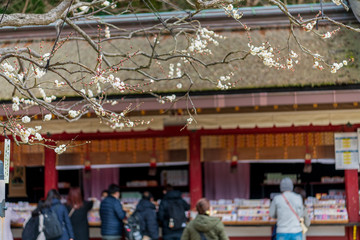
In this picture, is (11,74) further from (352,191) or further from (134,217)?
(352,191)

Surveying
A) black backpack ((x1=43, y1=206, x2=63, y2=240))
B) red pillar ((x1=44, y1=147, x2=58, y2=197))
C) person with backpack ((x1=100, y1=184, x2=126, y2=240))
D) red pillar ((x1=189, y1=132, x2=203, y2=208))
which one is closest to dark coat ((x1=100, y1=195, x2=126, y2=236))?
person with backpack ((x1=100, y1=184, x2=126, y2=240))

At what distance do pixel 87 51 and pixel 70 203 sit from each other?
2.73 meters

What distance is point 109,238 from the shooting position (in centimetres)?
1200

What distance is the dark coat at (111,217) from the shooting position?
12.0 metres

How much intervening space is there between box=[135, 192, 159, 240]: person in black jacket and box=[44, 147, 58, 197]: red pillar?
2.16 meters

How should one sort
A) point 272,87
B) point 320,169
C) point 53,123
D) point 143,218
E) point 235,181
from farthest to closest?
point 320,169
point 235,181
point 53,123
point 143,218
point 272,87

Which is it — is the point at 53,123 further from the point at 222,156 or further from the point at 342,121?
the point at 342,121

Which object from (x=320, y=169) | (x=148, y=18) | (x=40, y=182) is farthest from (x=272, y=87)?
(x=40, y=182)

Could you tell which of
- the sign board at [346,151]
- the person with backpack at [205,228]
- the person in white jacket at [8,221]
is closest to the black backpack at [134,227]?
the person in white jacket at [8,221]

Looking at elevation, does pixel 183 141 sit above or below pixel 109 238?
above

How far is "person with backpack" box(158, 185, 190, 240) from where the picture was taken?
11.9m

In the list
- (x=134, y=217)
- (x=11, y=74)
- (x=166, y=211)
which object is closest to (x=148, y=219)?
(x=134, y=217)

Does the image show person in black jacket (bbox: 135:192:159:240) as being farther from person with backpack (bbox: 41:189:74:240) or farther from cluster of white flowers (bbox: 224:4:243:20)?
cluster of white flowers (bbox: 224:4:243:20)

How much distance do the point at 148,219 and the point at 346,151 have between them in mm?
3886
